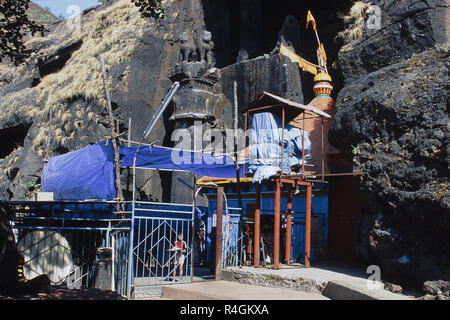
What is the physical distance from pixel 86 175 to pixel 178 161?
104 inches

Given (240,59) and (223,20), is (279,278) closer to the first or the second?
(240,59)

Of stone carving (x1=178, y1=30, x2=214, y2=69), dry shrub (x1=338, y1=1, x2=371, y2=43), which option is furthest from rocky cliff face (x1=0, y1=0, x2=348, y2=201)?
dry shrub (x1=338, y1=1, x2=371, y2=43)

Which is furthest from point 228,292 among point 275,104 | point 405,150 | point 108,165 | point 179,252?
point 108,165

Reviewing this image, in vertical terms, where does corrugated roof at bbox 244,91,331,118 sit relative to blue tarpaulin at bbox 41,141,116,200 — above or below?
above

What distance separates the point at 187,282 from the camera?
10445 millimetres

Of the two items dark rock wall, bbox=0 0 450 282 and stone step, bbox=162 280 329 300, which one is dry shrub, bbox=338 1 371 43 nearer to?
dark rock wall, bbox=0 0 450 282

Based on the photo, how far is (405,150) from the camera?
9.13m

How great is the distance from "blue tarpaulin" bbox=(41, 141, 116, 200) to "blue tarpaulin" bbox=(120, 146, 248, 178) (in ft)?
1.84

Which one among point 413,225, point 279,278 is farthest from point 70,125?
point 413,225

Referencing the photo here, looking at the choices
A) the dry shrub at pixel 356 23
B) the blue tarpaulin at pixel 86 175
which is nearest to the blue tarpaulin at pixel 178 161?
the blue tarpaulin at pixel 86 175

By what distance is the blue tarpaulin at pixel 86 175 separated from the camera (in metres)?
12.9

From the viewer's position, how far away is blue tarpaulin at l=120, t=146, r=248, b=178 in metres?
13.2

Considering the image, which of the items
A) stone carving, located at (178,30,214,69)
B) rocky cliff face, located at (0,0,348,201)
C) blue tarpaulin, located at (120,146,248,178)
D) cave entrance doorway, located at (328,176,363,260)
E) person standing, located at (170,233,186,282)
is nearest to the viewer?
person standing, located at (170,233,186,282)

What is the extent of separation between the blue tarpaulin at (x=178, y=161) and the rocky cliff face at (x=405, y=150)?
4.07 meters
